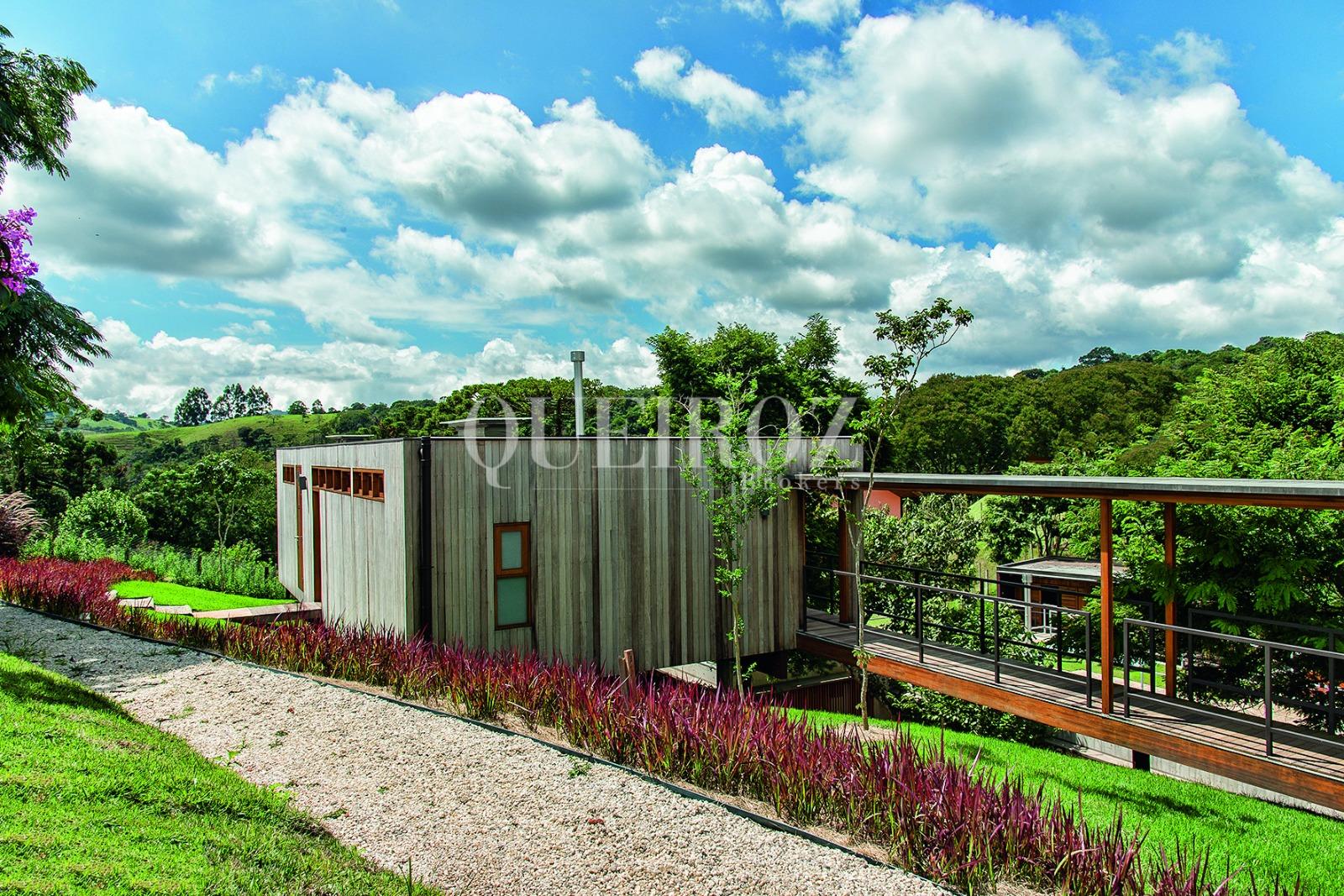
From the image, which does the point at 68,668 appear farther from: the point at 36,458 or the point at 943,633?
the point at 36,458

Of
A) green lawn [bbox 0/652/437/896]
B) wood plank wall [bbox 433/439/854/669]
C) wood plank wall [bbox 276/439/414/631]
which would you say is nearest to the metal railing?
wood plank wall [bbox 433/439/854/669]

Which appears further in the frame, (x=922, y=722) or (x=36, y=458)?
(x=36, y=458)

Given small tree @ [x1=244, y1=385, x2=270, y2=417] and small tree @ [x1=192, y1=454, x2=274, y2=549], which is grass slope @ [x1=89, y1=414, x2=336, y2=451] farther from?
small tree @ [x1=192, y1=454, x2=274, y2=549]

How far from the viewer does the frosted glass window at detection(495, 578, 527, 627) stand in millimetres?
7695

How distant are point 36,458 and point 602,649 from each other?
958 inches

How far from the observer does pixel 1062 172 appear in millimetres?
12641

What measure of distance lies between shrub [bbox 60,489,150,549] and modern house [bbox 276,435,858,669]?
1330 centimetres

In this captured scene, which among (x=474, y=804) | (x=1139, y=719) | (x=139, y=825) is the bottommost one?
(x=1139, y=719)

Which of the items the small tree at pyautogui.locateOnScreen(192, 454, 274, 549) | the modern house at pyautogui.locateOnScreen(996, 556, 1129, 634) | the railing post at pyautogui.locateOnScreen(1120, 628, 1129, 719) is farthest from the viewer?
the small tree at pyautogui.locateOnScreen(192, 454, 274, 549)

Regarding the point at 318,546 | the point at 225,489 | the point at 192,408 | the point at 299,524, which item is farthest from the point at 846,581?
the point at 192,408

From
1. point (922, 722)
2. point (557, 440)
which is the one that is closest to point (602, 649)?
point (557, 440)

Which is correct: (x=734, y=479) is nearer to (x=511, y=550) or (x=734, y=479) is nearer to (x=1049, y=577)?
(x=511, y=550)

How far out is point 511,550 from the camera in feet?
25.5

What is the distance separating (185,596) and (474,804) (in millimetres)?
10930
